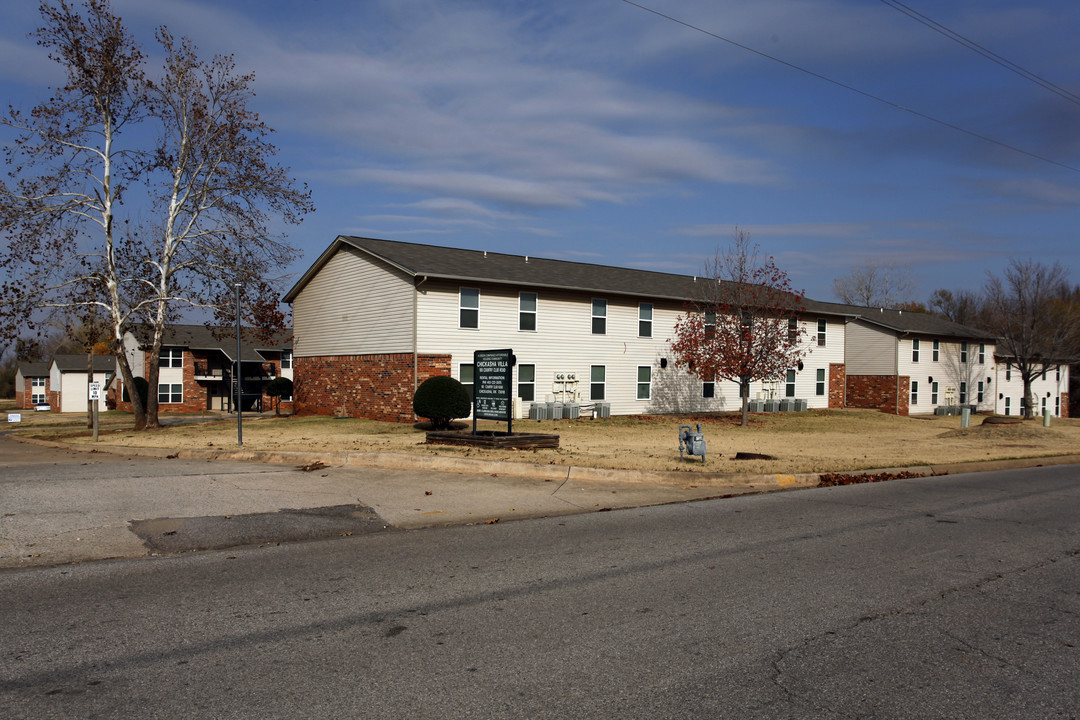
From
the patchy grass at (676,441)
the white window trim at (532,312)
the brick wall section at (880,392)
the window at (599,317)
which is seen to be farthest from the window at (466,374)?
the brick wall section at (880,392)

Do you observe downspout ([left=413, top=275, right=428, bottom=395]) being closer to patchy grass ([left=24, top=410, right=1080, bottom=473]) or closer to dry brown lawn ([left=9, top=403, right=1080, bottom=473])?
patchy grass ([left=24, top=410, right=1080, bottom=473])

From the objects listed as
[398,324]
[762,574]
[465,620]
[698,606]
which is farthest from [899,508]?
[398,324]

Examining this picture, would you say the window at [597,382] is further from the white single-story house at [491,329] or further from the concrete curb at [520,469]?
the concrete curb at [520,469]

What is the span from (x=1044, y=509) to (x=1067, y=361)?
4866cm

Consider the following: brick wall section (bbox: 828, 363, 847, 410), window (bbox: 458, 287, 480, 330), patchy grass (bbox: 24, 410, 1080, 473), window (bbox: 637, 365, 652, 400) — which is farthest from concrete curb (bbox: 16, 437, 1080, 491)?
brick wall section (bbox: 828, 363, 847, 410)

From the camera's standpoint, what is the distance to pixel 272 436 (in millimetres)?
20531

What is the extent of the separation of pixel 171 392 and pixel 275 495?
147ft

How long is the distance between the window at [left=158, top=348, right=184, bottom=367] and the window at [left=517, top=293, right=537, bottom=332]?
3070cm

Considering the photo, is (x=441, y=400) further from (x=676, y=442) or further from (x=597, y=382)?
(x=597, y=382)

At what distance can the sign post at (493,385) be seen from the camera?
51.3 feet

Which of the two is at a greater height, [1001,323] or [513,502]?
[1001,323]

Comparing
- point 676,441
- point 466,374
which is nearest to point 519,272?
point 466,374

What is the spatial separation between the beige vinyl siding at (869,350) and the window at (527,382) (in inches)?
1003

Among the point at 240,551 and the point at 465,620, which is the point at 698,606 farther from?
the point at 240,551
